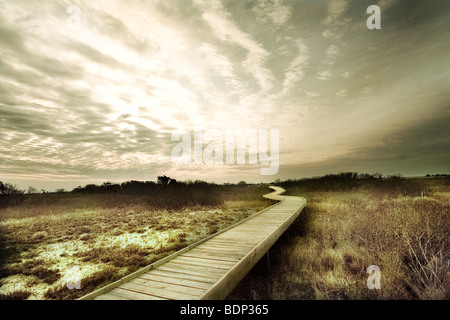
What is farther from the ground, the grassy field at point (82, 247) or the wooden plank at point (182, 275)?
the wooden plank at point (182, 275)

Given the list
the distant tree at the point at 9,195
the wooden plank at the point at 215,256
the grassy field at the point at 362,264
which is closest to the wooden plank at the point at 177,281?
the wooden plank at the point at 215,256

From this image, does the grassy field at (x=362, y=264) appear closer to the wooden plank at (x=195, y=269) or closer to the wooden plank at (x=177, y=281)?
the wooden plank at (x=195, y=269)

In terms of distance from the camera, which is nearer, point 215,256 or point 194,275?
point 194,275

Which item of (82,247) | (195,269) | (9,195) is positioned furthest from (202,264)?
(9,195)

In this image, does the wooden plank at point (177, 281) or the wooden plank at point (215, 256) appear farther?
the wooden plank at point (215, 256)

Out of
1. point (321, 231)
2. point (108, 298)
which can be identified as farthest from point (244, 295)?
point (321, 231)

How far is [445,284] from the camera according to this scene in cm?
329

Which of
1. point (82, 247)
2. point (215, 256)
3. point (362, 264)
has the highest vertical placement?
point (215, 256)

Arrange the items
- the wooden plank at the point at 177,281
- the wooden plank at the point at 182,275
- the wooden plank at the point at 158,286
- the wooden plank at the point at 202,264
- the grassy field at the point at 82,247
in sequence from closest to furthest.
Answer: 1. the wooden plank at the point at 158,286
2. the wooden plank at the point at 177,281
3. the wooden plank at the point at 182,275
4. the wooden plank at the point at 202,264
5. the grassy field at the point at 82,247

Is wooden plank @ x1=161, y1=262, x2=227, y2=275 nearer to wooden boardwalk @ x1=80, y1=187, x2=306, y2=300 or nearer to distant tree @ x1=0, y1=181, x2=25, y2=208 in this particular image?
wooden boardwalk @ x1=80, y1=187, x2=306, y2=300

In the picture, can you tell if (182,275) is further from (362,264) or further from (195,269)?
(362,264)

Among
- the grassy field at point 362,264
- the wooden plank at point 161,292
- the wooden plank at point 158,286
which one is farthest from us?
the grassy field at point 362,264
